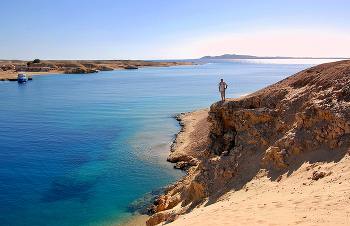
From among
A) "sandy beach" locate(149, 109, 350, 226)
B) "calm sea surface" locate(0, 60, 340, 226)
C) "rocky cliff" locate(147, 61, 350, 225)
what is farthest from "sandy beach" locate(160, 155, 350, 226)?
"calm sea surface" locate(0, 60, 340, 226)

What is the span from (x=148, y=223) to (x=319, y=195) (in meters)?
8.67

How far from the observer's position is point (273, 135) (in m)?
12.3

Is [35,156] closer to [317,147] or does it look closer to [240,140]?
[240,140]

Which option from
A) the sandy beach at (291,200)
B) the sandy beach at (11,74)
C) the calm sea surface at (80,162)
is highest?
the sandy beach at (11,74)

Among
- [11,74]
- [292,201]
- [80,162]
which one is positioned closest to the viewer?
[292,201]

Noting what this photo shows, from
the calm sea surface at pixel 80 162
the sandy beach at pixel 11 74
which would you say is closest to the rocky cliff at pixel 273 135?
the calm sea surface at pixel 80 162

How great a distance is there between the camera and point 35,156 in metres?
23.2

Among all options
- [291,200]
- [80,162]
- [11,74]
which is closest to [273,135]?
[291,200]

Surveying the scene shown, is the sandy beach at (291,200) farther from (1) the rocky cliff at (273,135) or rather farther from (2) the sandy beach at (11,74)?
(2) the sandy beach at (11,74)

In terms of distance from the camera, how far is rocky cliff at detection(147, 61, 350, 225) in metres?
10.2

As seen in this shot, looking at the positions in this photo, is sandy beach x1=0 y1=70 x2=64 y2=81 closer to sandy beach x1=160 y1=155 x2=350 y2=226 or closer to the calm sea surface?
the calm sea surface

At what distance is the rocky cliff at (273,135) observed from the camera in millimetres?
10203

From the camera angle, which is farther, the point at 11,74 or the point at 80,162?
the point at 11,74

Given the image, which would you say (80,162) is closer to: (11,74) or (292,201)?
(292,201)
